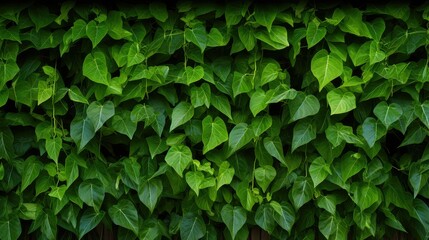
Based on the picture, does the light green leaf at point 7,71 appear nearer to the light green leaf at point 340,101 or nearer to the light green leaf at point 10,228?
the light green leaf at point 10,228

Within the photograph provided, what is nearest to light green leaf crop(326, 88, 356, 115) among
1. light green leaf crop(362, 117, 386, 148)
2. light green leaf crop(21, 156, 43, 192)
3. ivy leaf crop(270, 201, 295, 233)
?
light green leaf crop(362, 117, 386, 148)

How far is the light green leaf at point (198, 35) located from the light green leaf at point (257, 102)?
269 mm

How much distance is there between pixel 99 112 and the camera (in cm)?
244

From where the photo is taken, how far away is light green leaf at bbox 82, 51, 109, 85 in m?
2.43

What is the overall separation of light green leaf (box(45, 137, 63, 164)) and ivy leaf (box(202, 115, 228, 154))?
57 cm

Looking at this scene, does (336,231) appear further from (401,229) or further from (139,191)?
(139,191)

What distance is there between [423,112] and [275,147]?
22.8 inches

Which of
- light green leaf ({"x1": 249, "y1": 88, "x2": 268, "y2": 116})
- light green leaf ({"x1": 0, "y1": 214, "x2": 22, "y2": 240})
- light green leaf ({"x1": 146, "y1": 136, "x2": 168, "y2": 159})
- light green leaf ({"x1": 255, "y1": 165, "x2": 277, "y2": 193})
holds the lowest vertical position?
light green leaf ({"x1": 0, "y1": 214, "x2": 22, "y2": 240})

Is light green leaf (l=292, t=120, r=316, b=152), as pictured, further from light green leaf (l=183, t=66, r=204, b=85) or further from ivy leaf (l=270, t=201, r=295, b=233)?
light green leaf (l=183, t=66, r=204, b=85)

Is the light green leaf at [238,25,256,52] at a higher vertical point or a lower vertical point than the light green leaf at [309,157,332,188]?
higher

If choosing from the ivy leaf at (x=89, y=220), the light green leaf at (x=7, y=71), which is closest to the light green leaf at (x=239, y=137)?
the ivy leaf at (x=89, y=220)

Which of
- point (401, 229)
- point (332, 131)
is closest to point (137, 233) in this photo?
point (332, 131)

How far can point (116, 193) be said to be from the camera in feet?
8.45

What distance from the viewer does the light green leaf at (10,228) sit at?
259 cm
